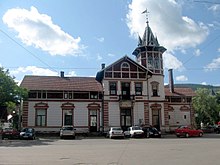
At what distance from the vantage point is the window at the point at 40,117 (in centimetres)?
4503

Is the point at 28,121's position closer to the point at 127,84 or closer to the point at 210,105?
the point at 127,84

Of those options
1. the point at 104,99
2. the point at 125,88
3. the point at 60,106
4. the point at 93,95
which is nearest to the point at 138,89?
the point at 125,88

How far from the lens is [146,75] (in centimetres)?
4872

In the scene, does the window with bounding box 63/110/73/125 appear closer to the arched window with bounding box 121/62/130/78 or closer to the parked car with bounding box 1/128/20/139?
the parked car with bounding box 1/128/20/139

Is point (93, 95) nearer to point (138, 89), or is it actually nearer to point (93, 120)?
point (93, 120)

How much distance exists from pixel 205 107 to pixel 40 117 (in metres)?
37.7

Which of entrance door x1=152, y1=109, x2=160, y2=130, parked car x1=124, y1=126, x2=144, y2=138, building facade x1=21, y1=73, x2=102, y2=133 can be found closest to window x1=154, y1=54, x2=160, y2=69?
entrance door x1=152, y1=109, x2=160, y2=130

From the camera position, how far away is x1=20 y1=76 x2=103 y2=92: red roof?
151 ft

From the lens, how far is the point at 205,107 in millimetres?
68062

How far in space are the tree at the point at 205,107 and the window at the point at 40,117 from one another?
34.9m

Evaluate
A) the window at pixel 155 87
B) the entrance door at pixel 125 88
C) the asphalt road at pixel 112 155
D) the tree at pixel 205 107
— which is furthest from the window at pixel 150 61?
the asphalt road at pixel 112 155

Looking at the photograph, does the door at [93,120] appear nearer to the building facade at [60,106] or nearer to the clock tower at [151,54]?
the building facade at [60,106]

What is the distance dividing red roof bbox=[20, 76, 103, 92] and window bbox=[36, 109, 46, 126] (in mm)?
3240

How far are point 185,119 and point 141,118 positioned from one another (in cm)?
1096
